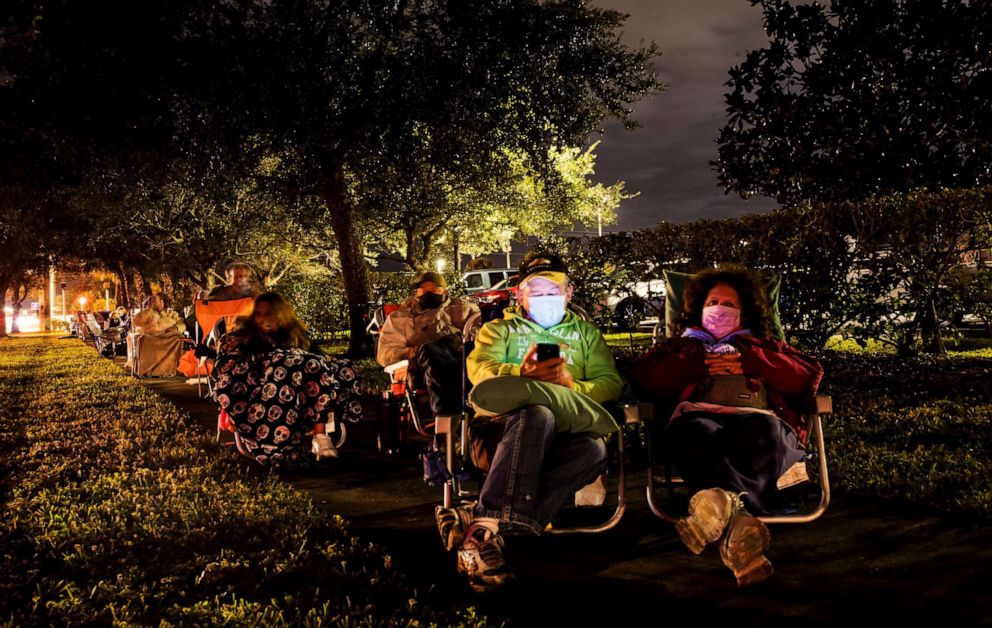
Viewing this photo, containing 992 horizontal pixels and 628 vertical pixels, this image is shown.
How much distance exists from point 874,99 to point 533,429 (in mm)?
7885

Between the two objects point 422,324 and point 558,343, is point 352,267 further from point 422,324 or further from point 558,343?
point 558,343

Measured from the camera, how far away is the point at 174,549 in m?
3.87

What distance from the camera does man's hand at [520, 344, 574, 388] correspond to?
3.73 m

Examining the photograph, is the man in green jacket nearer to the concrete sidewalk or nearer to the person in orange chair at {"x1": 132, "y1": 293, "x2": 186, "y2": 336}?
the concrete sidewalk


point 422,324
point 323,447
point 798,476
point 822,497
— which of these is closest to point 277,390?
point 323,447

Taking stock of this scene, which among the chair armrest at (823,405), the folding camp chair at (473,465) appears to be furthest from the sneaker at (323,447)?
the chair armrest at (823,405)

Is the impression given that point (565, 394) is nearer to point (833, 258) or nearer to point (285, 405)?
point (285, 405)

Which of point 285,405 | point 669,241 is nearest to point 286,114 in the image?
point 669,241

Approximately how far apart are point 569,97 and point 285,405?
384 inches

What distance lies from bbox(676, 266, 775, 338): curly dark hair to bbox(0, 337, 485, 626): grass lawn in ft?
7.08

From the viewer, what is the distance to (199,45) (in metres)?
12.8

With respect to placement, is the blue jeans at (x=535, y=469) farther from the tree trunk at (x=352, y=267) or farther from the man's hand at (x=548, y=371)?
the tree trunk at (x=352, y=267)

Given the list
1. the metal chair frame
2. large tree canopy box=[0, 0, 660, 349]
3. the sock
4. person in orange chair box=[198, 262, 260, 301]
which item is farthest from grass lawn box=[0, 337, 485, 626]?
large tree canopy box=[0, 0, 660, 349]

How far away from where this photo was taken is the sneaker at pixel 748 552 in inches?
125
